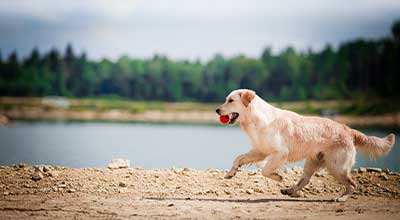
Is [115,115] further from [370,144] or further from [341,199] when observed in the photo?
[341,199]

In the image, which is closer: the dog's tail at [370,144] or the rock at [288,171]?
the dog's tail at [370,144]

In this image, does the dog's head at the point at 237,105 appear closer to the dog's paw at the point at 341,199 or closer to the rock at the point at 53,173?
the dog's paw at the point at 341,199

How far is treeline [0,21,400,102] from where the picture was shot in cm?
10588

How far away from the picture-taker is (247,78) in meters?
125

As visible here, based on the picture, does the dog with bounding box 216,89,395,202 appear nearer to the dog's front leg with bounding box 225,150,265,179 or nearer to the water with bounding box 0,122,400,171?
the dog's front leg with bounding box 225,150,265,179

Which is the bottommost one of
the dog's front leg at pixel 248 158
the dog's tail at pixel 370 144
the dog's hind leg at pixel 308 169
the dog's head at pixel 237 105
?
the dog's hind leg at pixel 308 169

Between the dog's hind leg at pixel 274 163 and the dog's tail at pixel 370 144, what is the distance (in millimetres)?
1457

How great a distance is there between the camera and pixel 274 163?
1052cm

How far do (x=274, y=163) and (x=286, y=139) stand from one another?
0.50 m

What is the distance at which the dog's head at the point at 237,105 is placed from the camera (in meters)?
10.7

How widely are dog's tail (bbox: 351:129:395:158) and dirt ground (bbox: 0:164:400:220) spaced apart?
0.80 m

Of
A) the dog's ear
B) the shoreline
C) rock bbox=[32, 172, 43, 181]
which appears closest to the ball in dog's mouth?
the dog's ear

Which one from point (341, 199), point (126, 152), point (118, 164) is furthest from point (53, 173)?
point (126, 152)

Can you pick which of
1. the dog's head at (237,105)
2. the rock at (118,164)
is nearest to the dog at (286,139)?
the dog's head at (237,105)
